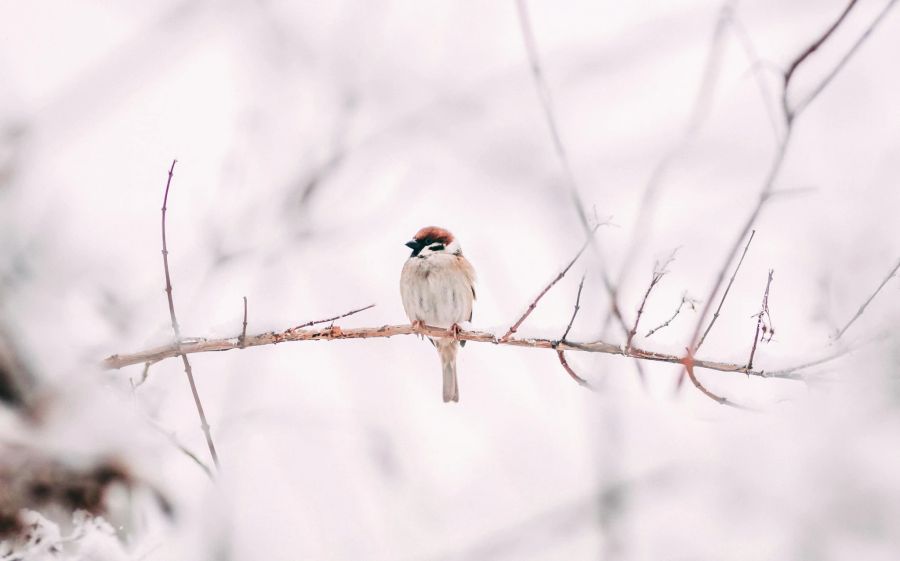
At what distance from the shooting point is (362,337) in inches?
154

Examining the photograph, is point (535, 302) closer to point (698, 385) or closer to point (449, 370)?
point (698, 385)

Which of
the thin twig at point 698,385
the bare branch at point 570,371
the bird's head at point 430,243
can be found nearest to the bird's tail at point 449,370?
the bird's head at point 430,243

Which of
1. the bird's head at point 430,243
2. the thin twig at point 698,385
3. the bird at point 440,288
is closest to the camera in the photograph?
the thin twig at point 698,385

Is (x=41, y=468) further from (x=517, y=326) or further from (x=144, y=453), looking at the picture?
(x=517, y=326)

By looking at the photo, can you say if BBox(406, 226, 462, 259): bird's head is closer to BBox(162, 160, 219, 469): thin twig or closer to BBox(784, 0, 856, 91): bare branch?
BBox(162, 160, 219, 469): thin twig

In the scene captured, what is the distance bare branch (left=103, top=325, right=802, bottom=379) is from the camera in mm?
Answer: 3168

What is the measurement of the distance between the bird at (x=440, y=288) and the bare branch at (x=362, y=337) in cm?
254

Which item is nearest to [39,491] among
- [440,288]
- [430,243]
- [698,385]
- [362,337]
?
[362,337]

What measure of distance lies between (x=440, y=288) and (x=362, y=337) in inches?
108

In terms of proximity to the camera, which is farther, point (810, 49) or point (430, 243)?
point (430, 243)

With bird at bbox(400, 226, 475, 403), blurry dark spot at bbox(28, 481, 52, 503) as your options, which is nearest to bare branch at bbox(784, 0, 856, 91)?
blurry dark spot at bbox(28, 481, 52, 503)

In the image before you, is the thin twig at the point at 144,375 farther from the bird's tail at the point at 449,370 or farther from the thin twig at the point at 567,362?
the bird's tail at the point at 449,370

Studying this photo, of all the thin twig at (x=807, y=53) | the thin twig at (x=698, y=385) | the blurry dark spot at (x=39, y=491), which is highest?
the thin twig at (x=807, y=53)

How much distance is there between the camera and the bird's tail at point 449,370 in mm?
6992
